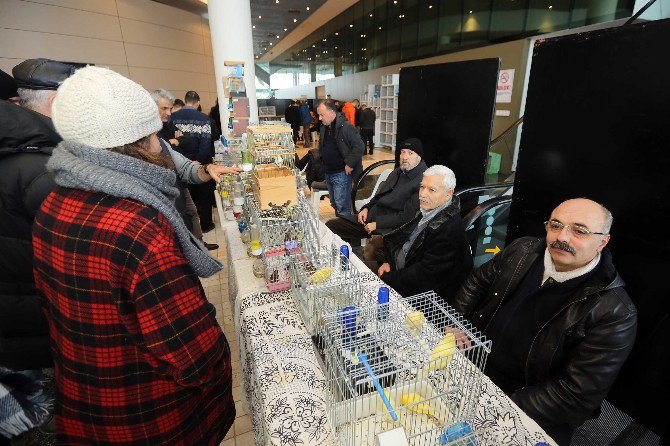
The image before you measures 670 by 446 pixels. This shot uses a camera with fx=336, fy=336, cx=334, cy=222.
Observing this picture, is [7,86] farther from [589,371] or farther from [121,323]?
[589,371]

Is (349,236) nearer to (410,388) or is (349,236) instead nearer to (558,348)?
(558,348)

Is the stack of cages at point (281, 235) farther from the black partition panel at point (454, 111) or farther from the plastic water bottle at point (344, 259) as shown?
the black partition panel at point (454, 111)

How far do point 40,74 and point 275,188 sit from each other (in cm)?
125

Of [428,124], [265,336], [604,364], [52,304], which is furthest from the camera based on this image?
[428,124]

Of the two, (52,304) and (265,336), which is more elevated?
(52,304)

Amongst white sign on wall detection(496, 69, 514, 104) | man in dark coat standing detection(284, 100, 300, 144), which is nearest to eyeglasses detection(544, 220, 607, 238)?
white sign on wall detection(496, 69, 514, 104)

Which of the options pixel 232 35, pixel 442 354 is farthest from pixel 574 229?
pixel 232 35

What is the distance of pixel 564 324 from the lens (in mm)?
1454

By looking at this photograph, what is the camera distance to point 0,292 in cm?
144

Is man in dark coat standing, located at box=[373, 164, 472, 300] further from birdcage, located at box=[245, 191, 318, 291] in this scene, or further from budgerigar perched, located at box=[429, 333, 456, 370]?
budgerigar perched, located at box=[429, 333, 456, 370]

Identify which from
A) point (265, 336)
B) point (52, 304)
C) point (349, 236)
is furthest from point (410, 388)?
point (349, 236)

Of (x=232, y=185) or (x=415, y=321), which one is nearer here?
(x=415, y=321)

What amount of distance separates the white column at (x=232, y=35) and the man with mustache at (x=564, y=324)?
4.01 meters

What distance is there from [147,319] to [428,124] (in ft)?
11.3
